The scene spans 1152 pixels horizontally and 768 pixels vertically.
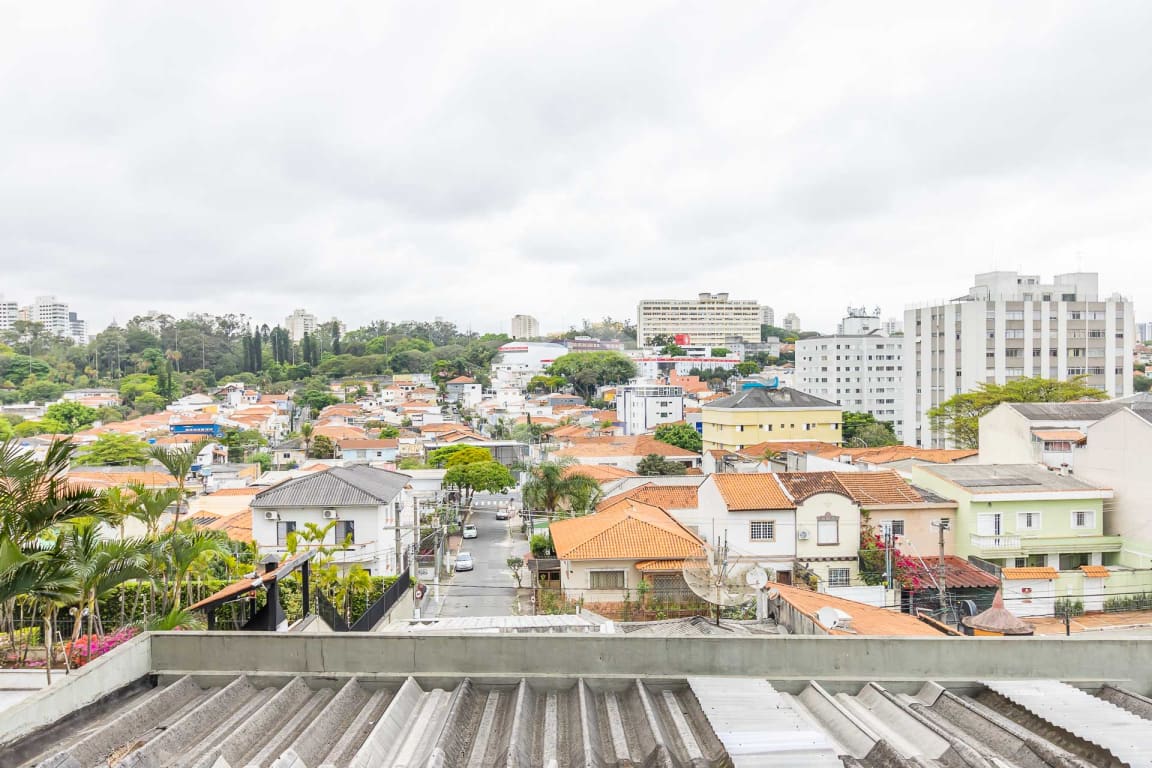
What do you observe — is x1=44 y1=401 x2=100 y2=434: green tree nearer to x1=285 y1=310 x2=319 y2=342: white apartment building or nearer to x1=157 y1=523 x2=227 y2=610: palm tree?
x1=157 y1=523 x2=227 y2=610: palm tree

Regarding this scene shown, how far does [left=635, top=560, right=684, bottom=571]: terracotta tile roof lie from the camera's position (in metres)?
15.1

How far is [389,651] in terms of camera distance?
4.02m

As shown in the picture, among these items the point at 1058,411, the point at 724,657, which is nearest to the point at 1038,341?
the point at 1058,411

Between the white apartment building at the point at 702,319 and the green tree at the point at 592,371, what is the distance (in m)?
46.1

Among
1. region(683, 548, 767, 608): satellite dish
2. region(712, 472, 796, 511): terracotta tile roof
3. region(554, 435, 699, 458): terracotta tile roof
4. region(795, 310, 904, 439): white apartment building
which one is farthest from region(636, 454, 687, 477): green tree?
region(795, 310, 904, 439): white apartment building

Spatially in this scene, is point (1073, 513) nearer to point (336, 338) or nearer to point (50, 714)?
point (50, 714)

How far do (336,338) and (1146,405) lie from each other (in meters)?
109

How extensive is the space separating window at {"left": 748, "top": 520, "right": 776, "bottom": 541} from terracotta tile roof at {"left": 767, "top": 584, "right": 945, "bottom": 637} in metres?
4.81

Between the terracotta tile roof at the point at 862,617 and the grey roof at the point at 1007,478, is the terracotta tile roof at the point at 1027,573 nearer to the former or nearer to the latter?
the grey roof at the point at 1007,478

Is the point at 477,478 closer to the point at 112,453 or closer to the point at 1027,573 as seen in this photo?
the point at 112,453

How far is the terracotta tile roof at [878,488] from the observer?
55.2ft

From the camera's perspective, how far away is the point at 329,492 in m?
18.6

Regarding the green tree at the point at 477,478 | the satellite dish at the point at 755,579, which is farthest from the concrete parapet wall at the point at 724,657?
the green tree at the point at 477,478

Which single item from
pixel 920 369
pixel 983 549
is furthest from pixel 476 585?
pixel 920 369
